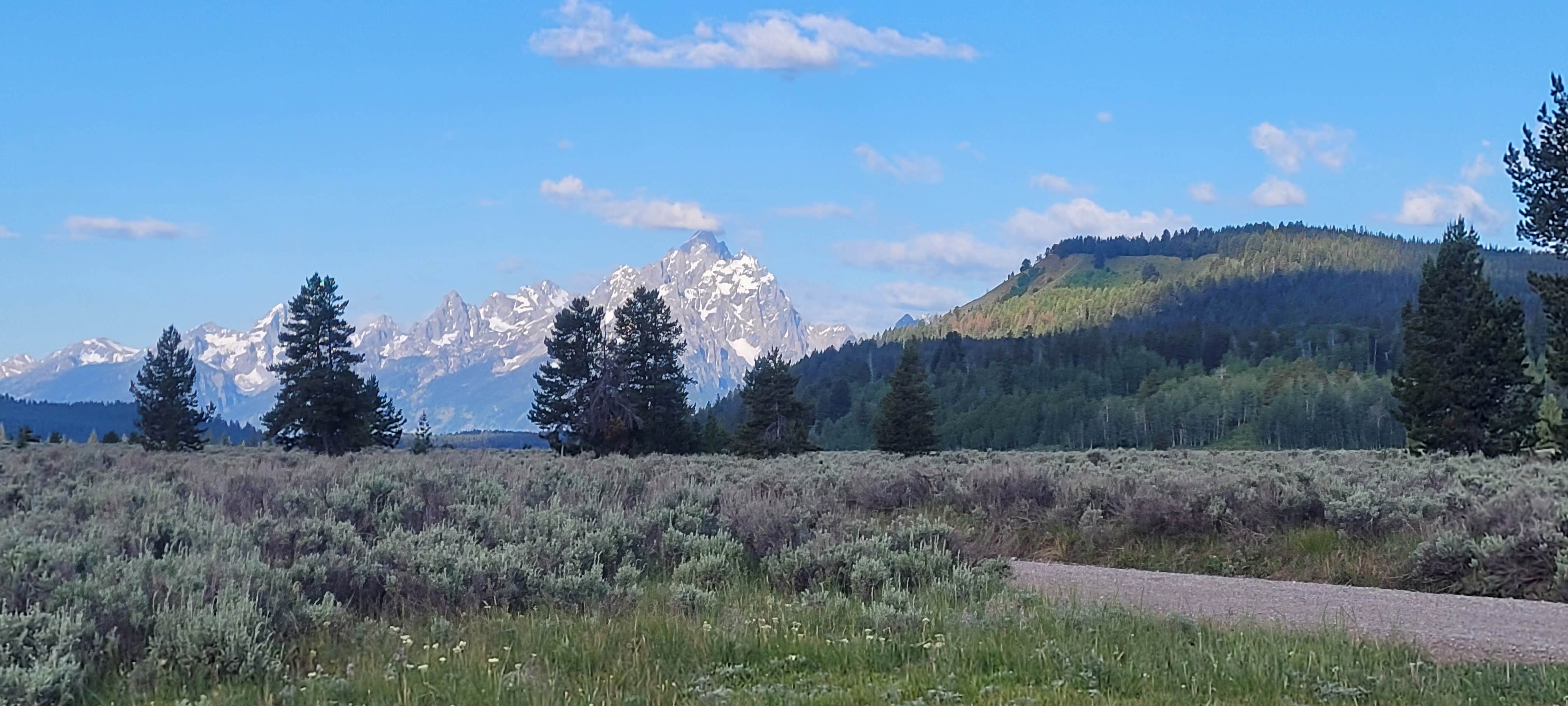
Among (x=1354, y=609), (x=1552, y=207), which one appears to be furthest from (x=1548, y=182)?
(x=1354, y=609)

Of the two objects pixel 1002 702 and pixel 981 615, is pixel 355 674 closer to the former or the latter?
pixel 1002 702

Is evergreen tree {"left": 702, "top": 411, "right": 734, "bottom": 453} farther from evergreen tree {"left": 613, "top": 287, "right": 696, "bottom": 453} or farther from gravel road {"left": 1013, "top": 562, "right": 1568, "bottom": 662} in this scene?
gravel road {"left": 1013, "top": 562, "right": 1568, "bottom": 662}

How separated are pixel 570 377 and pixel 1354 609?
131ft

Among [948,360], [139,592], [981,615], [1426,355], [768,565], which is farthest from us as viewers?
[948,360]

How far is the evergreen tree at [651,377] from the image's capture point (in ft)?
155

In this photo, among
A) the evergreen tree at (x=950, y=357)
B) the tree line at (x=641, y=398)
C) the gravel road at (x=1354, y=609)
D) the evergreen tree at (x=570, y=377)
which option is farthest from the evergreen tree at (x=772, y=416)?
the evergreen tree at (x=950, y=357)

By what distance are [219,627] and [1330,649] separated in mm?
6440

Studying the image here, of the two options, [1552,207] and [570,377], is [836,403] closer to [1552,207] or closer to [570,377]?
[570,377]

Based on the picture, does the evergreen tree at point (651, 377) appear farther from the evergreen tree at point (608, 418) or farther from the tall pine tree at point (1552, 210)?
the tall pine tree at point (1552, 210)

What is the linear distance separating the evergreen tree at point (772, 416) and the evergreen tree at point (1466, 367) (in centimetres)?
2561

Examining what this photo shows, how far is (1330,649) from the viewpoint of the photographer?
22.2 ft

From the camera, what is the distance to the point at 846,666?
650cm

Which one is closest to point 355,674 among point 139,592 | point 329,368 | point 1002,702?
point 139,592

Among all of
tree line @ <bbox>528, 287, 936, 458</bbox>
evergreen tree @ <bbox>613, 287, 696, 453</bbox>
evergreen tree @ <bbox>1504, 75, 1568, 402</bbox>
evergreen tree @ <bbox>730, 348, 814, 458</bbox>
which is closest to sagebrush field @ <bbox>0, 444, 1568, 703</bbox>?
evergreen tree @ <bbox>1504, 75, 1568, 402</bbox>
